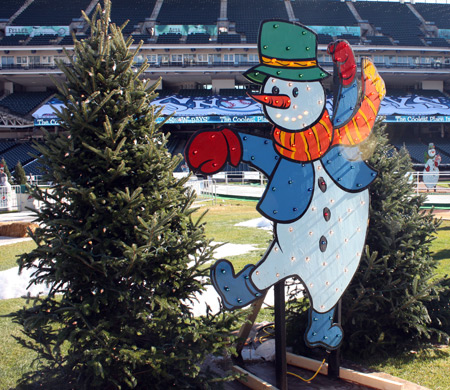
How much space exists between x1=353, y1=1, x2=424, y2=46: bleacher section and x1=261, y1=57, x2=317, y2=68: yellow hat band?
43.2m

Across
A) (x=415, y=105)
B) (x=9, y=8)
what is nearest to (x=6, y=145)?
(x=9, y=8)

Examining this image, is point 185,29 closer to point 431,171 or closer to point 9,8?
point 9,8

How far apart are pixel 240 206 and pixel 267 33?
14978 mm

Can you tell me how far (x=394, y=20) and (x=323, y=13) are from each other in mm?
7136

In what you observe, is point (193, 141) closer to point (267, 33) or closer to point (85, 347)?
point (267, 33)

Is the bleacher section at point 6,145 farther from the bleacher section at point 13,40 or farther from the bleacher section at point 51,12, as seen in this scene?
the bleacher section at point 51,12

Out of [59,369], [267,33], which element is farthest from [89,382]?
[267,33]

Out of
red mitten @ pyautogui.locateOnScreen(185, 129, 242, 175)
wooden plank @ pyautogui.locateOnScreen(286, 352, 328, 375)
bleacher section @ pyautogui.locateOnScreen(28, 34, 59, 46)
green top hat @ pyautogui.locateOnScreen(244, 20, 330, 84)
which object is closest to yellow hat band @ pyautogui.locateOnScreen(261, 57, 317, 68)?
green top hat @ pyautogui.locateOnScreen(244, 20, 330, 84)

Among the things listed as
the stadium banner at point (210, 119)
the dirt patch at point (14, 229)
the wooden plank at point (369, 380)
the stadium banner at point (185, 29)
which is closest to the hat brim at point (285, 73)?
the wooden plank at point (369, 380)

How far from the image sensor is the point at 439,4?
166 feet

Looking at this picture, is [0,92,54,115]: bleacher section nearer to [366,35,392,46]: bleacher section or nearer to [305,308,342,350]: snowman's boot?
[366,35,392,46]: bleacher section

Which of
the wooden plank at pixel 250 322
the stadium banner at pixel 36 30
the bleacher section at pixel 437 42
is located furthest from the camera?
the stadium banner at pixel 36 30

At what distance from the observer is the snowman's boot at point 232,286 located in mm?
3445

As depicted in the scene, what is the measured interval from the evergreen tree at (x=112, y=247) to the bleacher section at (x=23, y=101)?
3920 cm
